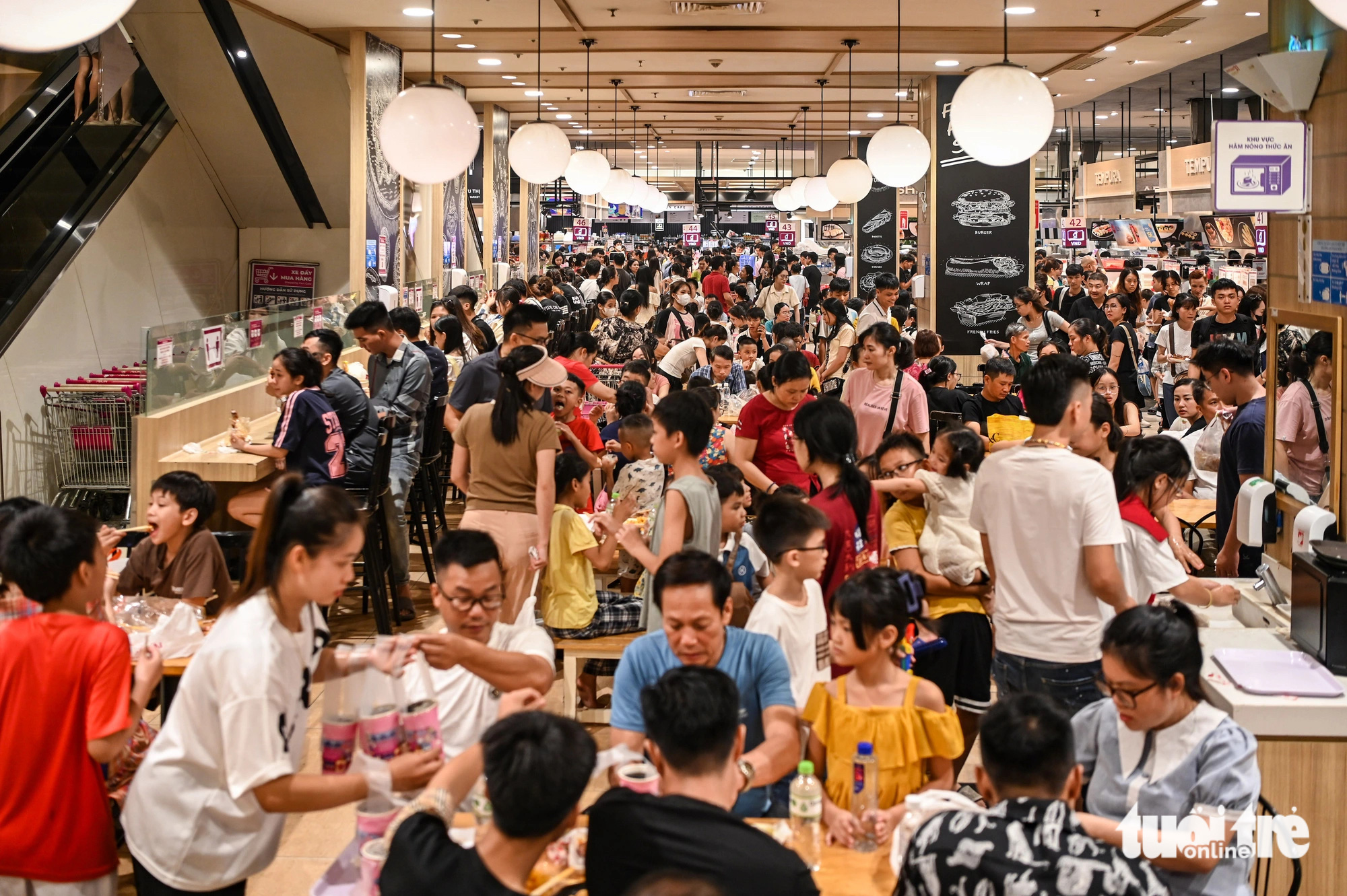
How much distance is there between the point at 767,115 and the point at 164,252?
9421 mm

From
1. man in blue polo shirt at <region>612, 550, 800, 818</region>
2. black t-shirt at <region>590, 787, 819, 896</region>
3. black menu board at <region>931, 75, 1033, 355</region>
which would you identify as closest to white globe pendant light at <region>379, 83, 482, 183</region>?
man in blue polo shirt at <region>612, 550, 800, 818</region>

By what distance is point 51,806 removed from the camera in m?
2.67

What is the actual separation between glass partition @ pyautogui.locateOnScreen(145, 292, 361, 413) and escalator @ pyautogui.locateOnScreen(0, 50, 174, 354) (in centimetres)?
204

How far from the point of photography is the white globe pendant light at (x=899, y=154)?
8.45 meters

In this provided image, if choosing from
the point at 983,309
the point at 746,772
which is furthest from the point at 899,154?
the point at 746,772

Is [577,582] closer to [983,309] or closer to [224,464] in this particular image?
[224,464]

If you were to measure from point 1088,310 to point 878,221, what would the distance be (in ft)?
28.0

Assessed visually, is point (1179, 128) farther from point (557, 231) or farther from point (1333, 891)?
Answer: point (1333, 891)

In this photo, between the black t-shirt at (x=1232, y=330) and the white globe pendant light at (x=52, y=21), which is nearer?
the white globe pendant light at (x=52, y=21)

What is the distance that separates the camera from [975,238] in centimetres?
1227

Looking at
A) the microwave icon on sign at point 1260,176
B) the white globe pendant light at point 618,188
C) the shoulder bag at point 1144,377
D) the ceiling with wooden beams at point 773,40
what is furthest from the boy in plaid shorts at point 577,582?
the white globe pendant light at point 618,188

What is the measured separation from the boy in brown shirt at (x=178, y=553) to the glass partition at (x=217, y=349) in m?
2.24

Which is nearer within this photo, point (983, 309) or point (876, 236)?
point (983, 309)

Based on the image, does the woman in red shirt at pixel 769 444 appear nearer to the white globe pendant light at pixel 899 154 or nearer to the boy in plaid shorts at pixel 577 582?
the boy in plaid shorts at pixel 577 582
